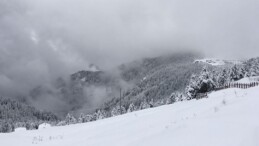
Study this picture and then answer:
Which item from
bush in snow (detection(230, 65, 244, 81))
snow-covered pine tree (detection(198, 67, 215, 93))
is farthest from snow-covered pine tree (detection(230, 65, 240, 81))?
snow-covered pine tree (detection(198, 67, 215, 93))

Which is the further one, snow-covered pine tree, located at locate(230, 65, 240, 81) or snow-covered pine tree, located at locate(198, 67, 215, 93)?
snow-covered pine tree, located at locate(230, 65, 240, 81)

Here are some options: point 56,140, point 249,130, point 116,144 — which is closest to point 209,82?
point 56,140

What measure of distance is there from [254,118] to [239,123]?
24.6 inches

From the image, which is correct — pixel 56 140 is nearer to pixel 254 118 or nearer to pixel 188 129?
pixel 188 129

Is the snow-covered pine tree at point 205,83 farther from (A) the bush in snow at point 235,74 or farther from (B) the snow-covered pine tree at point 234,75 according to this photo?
(B) the snow-covered pine tree at point 234,75

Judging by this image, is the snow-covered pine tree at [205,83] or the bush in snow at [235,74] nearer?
the snow-covered pine tree at [205,83]

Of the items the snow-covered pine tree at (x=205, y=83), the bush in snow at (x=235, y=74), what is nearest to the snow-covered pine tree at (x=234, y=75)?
the bush in snow at (x=235, y=74)

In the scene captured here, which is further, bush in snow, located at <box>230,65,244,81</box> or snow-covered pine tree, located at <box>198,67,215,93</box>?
bush in snow, located at <box>230,65,244,81</box>

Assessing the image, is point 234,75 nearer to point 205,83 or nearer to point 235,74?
point 235,74

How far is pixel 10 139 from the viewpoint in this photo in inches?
971

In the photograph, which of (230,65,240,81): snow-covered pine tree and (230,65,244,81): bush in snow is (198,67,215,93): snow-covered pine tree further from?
(230,65,240,81): snow-covered pine tree

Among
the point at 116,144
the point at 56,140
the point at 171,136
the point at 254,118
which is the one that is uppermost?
the point at 254,118

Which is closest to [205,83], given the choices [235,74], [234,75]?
[234,75]

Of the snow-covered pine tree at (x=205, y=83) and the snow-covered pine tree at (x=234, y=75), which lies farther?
the snow-covered pine tree at (x=234, y=75)
